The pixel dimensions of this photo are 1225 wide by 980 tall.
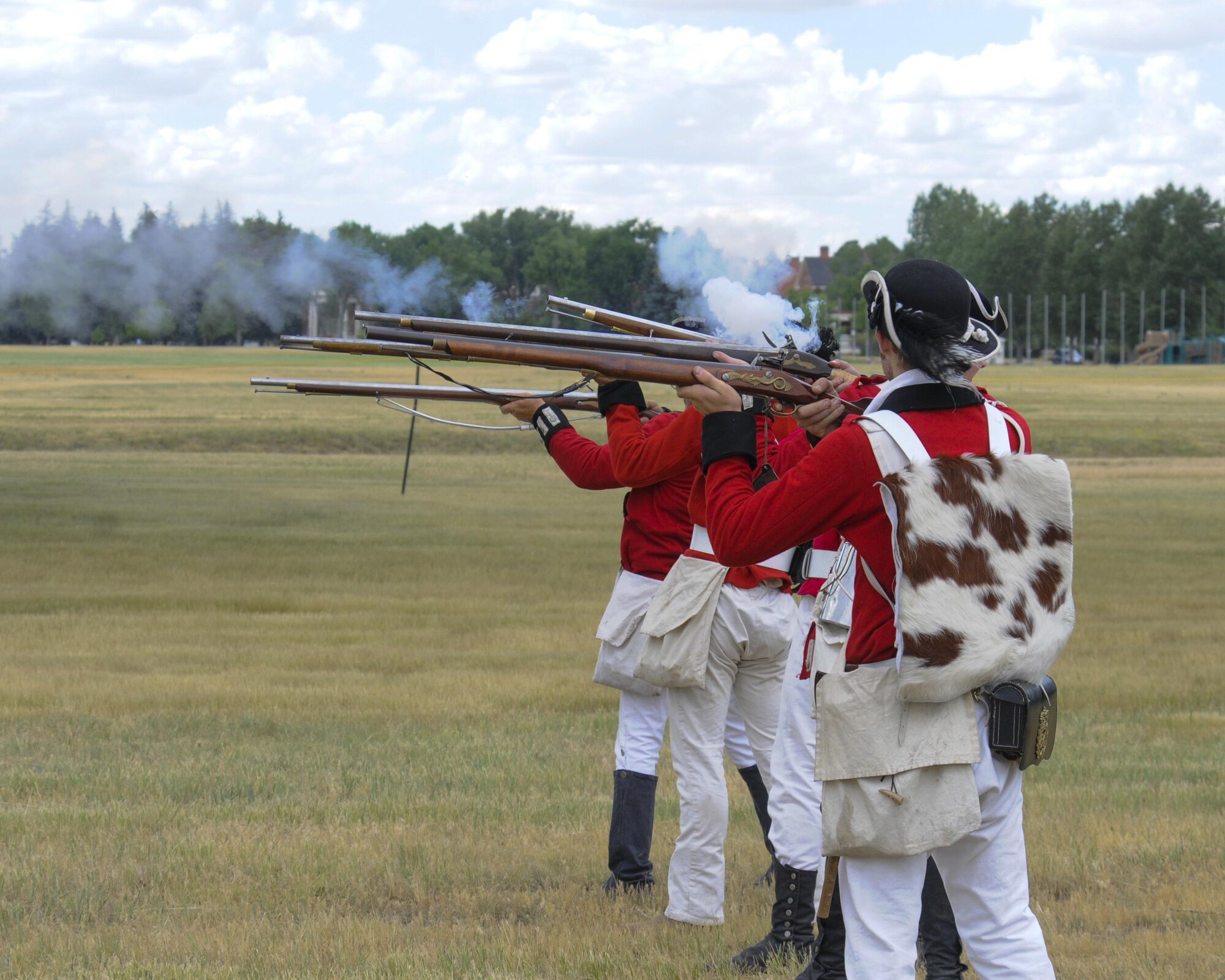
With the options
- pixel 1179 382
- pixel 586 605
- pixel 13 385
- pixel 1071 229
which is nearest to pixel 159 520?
pixel 586 605

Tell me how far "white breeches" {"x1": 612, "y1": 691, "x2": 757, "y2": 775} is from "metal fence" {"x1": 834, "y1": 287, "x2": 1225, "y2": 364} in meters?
112

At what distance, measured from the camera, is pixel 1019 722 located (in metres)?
3.65

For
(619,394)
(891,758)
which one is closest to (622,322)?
(619,394)

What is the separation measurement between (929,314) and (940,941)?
2.30 m

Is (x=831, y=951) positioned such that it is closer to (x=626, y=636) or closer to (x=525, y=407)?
(x=626, y=636)

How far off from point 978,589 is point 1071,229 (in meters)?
126

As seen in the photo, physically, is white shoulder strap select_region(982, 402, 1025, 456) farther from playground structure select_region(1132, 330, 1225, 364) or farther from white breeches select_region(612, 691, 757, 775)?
playground structure select_region(1132, 330, 1225, 364)

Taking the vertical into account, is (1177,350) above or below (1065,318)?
below

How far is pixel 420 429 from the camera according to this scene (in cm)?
4100

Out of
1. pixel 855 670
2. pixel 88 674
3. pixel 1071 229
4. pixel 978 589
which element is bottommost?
pixel 88 674

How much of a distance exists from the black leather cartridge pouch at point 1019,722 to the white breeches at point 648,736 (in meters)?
2.56

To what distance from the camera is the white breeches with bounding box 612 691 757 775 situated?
622cm

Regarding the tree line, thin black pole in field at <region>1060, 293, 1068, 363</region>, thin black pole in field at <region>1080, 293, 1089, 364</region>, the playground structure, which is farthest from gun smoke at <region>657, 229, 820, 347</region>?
thin black pole in field at <region>1080, 293, 1089, 364</region>

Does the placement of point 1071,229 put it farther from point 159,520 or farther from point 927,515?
point 927,515
